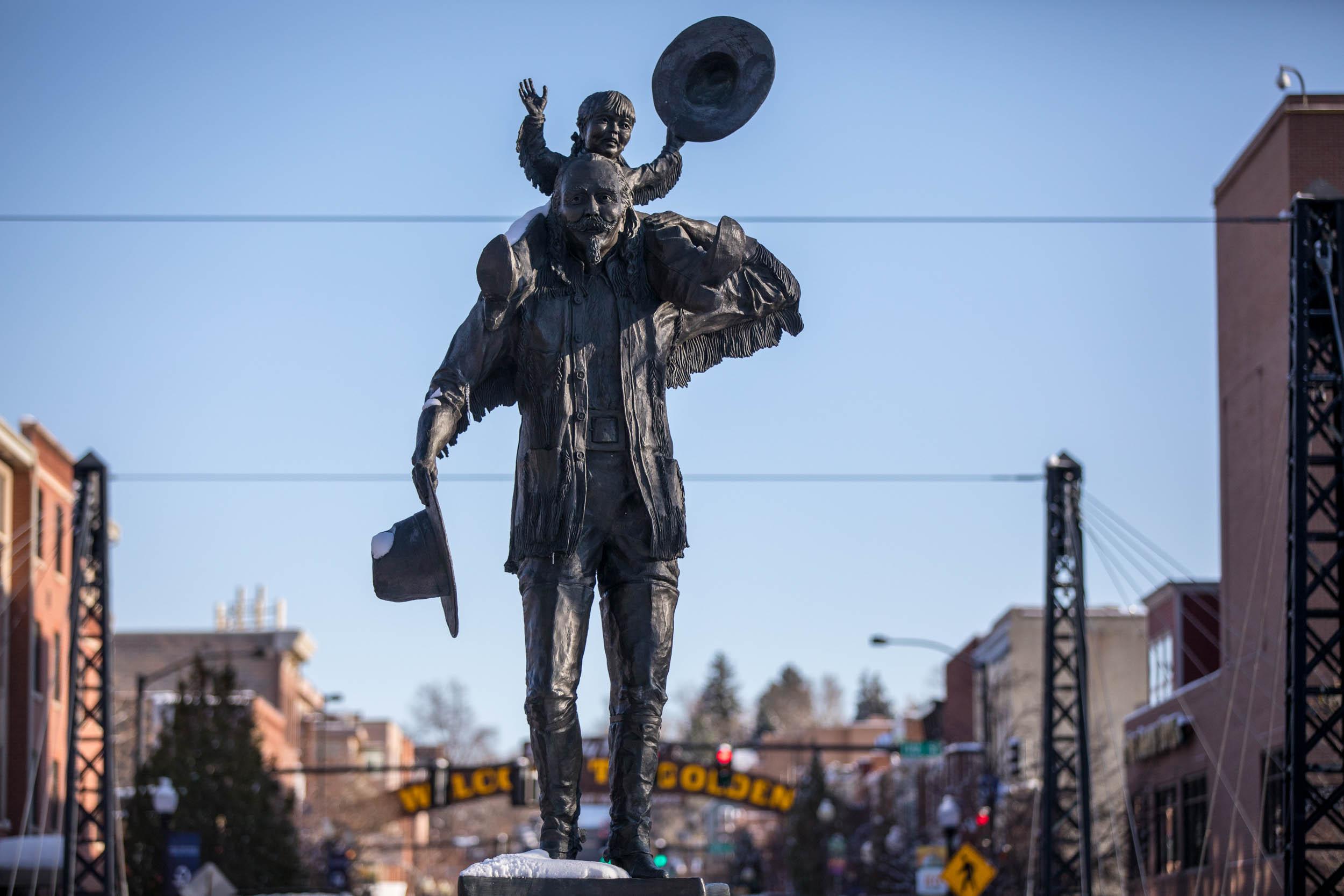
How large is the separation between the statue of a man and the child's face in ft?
0.24

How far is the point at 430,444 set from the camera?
23.2ft

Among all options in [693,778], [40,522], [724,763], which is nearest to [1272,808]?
[724,763]

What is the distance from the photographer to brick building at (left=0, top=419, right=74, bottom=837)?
4419 cm

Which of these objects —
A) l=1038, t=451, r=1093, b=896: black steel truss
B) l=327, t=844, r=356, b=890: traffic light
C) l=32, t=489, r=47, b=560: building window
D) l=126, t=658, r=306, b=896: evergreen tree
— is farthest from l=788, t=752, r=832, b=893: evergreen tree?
l=1038, t=451, r=1093, b=896: black steel truss

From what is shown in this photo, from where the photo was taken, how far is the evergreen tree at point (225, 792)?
37.2 metres

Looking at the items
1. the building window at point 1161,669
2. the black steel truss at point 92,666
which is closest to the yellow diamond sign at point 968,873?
the black steel truss at point 92,666

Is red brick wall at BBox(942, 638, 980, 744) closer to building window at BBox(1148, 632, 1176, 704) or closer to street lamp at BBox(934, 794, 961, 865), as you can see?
building window at BBox(1148, 632, 1176, 704)

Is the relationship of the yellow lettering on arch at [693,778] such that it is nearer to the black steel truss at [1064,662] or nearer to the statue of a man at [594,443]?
the black steel truss at [1064,662]

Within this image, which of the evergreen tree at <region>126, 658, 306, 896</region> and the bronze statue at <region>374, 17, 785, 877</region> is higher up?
the bronze statue at <region>374, 17, 785, 877</region>

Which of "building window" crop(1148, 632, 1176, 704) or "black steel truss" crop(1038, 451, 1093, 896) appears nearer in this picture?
"black steel truss" crop(1038, 451, 1093, 896)

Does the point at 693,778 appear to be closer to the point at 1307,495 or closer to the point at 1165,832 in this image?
the point at 1165,832

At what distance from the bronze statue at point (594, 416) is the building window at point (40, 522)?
4045 cm

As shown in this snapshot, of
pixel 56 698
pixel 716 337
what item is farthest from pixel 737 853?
pixel 716 337

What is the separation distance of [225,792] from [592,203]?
32.0 m
